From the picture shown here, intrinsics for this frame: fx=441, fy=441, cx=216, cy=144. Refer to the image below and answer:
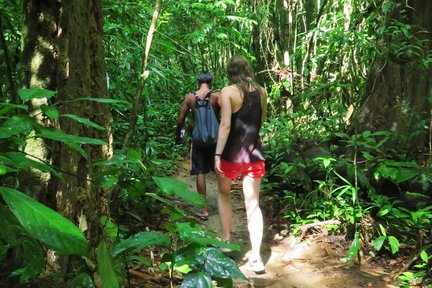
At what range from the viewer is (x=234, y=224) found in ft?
18.0

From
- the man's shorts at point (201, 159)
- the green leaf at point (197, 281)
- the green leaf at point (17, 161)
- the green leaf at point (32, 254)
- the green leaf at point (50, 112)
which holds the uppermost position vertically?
the green leaf at point (50, 112)

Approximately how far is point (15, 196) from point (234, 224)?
484 centimetres

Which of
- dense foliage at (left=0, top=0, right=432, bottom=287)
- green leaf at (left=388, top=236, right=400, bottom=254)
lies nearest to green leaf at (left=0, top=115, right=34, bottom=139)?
dense foliage at (left=0, top=0, right=432, bottom=287)

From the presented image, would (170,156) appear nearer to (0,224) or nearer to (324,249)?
(324,249)

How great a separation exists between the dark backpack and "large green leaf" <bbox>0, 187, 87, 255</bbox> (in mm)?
4274

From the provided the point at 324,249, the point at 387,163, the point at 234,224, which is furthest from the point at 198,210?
the point at 387,163

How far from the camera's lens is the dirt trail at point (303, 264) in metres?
3.80

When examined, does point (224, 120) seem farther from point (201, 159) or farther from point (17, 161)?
point (17, 161)

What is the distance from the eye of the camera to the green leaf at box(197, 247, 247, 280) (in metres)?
1.31

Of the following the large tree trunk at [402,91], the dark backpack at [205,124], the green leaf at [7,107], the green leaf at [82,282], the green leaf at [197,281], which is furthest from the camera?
the large tree trunk at [402,91]

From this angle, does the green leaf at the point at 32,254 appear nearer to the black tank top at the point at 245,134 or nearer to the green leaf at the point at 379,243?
the black tank top at the point at 245,134

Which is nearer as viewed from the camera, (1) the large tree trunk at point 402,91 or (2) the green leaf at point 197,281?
(2) the green leaf at point 197,281

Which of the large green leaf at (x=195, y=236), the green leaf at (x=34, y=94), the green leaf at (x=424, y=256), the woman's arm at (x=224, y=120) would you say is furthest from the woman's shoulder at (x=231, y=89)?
the green leaf at (x=34, y=94)

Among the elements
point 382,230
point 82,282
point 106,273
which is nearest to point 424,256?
point 382,230
